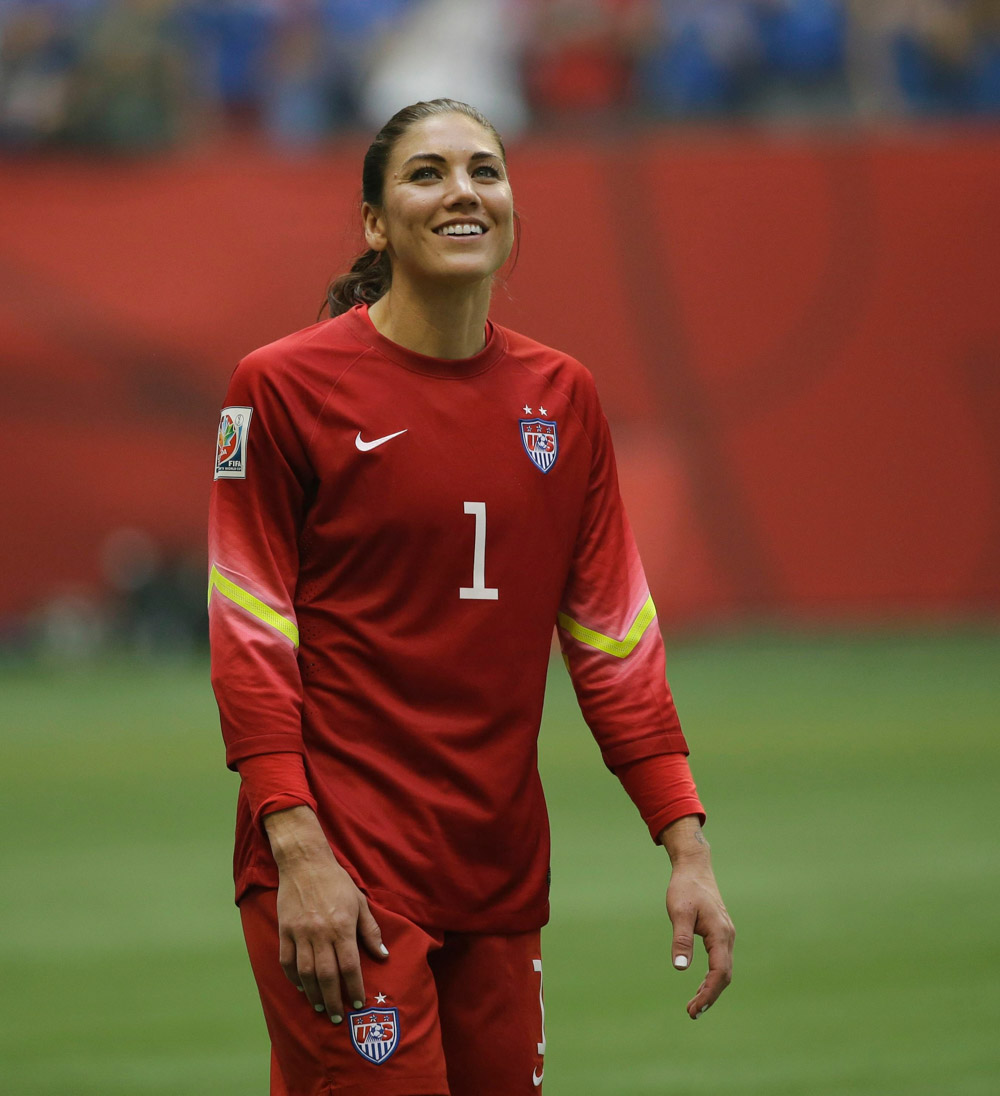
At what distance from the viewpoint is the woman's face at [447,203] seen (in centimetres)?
294

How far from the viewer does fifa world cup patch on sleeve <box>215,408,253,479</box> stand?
9.27ft

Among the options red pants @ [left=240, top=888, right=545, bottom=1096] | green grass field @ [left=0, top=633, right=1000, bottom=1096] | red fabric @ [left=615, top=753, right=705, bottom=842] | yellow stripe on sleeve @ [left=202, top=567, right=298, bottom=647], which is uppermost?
yellow stripe on sleeve @ [left=202, top=567, right=298, bottom=647]

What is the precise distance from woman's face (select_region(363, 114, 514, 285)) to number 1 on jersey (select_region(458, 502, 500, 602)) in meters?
0.36

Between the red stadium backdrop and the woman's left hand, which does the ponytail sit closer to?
the woman's left hand

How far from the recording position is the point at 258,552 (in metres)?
2.82

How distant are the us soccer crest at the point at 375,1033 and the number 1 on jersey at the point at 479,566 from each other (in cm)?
63

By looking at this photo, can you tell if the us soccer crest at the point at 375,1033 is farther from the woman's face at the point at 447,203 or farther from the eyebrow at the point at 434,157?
the eyebrow at the point at 434,157

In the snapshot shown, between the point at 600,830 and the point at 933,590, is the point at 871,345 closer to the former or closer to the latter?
the point at 933,590

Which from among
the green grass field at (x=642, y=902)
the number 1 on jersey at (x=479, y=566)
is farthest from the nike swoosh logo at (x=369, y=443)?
the green grass field at (x=642, y=902)

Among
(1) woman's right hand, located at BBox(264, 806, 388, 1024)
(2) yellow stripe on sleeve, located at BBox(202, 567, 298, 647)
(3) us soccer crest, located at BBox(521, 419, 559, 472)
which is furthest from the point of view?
(3) us soccer crest, located at BBox(521, 419, 559, 472)

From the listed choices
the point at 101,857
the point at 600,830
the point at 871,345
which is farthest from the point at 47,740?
the point at 871,345

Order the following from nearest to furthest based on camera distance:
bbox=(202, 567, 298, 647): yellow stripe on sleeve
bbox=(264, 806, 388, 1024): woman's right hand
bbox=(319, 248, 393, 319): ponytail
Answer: bbox=(264, 806, 388, 1024): woman's right hand < bbox=(202, 567, 298, 647): yellow stripe on sleeve < bbox=(319, 248, 393, 319): ponytail

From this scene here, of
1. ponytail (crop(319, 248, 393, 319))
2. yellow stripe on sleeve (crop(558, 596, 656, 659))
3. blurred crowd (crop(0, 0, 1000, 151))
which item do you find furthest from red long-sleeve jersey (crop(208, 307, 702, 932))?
blurred crowd (crop(0, 0, 1000, 151))

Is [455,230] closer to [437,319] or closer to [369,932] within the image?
[437,319]
